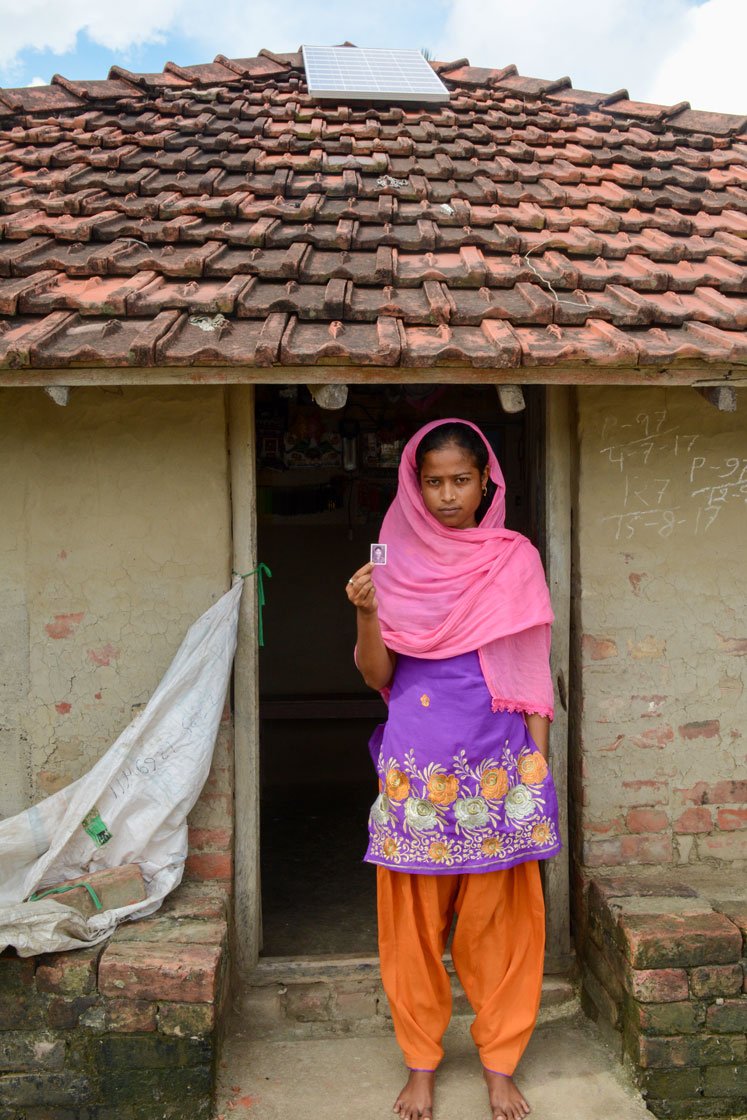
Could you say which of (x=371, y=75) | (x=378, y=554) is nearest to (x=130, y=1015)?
(x=378, y=554)

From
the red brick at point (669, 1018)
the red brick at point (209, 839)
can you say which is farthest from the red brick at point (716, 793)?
the red brick at point (209, 839)

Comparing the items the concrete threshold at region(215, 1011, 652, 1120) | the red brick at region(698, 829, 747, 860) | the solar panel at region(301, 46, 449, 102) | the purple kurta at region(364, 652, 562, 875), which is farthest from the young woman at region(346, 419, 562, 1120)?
the solar panel at region(301, 46, 449, 102)

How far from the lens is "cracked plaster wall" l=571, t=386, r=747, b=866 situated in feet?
12.2

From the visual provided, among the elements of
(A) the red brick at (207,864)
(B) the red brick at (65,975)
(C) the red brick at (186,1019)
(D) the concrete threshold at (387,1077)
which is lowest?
(D) the concrete threshold at (387,1077)

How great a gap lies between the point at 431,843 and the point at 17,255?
2.59 meters

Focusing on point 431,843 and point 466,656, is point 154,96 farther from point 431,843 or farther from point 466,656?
point 431,843

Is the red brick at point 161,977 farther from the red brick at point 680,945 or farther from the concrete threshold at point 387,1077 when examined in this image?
the red brick at point 680,945

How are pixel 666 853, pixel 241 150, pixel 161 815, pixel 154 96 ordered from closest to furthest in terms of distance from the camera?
1. pixel 161 815
2. pixel 666 853
3. pixel 241 150
4. pixel 154 96

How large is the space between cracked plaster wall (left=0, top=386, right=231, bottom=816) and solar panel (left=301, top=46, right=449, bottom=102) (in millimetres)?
2754

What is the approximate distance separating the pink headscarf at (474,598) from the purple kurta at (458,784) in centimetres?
7

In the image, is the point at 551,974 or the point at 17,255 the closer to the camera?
the point at 17,255

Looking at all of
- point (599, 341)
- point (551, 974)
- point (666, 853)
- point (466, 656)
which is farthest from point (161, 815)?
point (599, 341)

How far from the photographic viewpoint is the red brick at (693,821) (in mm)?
3807

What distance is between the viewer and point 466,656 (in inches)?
127
